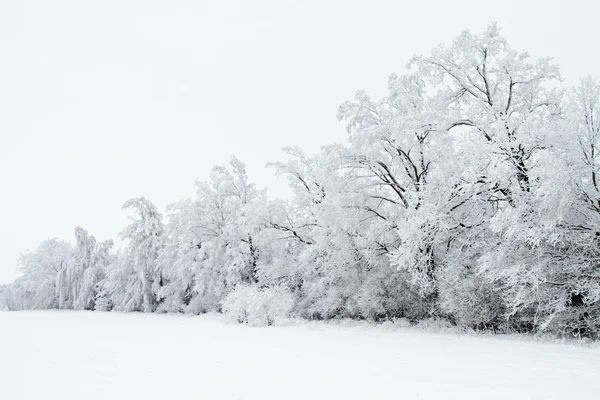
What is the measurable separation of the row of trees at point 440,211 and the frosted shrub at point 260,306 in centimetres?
30

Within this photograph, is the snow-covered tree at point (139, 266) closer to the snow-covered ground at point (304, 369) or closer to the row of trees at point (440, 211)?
the row of trees at point (440, 211)

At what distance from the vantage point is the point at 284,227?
91.7 feet

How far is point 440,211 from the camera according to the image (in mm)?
16781

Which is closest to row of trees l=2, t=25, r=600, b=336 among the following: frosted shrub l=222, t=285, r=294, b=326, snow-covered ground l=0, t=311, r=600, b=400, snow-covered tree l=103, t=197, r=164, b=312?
frosted shrub l=222, t=285, r=294, b=326

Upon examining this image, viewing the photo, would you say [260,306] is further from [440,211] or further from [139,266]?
[139,266]

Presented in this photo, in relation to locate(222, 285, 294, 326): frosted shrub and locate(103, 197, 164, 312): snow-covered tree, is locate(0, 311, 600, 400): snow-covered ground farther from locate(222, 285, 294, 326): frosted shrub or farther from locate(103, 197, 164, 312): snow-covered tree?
locate(103, 197, 164, 312): snow-covered tree

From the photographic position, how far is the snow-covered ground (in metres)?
7.43

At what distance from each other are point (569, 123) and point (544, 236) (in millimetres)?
3983

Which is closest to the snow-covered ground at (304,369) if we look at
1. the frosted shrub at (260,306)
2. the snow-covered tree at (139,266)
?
the frosted shrub at (260,306)

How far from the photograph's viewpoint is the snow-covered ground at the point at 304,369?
24.4 ft

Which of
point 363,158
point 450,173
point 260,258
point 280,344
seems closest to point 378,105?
point 363,158

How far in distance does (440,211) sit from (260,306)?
1139 centimetres

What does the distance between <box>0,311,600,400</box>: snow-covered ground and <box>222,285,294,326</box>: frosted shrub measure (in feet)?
22.3

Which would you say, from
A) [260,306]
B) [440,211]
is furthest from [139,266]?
[440,211]
